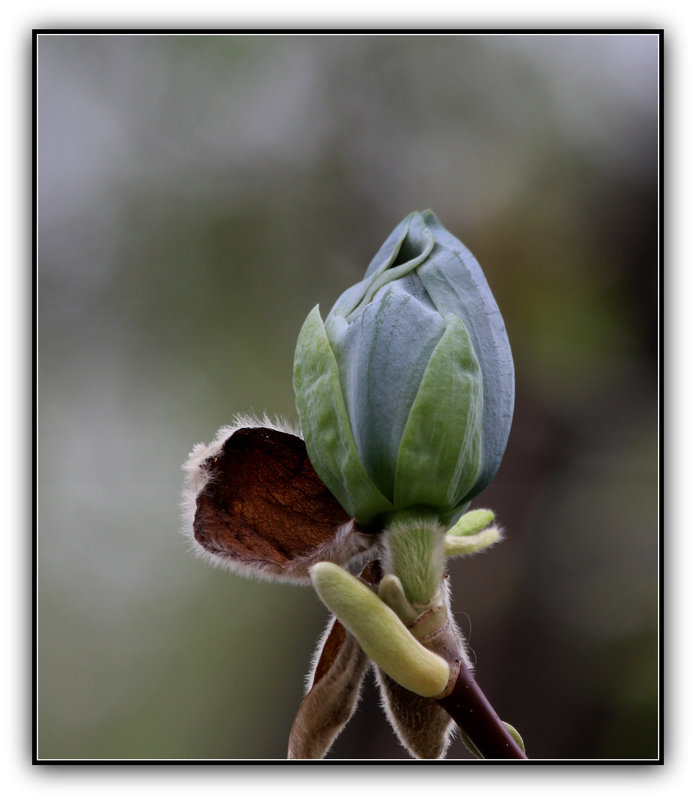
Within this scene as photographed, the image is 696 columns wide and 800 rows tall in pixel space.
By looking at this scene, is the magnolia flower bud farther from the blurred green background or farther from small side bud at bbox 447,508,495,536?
the blurred green background

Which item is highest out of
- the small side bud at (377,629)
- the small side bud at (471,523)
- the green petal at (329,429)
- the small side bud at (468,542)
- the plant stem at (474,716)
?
the green petal at (329,429)

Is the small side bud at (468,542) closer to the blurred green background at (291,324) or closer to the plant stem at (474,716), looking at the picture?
the plant stem at (474,716)

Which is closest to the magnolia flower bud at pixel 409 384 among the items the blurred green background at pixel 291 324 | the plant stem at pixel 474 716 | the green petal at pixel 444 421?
the green petal at pixel 444 421

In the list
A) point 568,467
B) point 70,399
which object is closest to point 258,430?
point 70,399

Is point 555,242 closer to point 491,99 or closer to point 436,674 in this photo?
point 491,99

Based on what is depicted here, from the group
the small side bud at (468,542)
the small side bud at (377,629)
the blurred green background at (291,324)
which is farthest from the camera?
the blurred green background at (291,324)

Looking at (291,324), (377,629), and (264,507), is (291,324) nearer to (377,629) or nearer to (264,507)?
(264,507)

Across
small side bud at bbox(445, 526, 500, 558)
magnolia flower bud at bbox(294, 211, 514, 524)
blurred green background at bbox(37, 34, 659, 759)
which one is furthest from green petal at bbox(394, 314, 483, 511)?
blurred green background at bbox(37, 34, 659, 759)

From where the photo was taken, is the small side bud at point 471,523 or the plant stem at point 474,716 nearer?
the plant stem at point 474,716

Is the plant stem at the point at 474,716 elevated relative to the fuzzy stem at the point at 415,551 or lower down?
lower down
